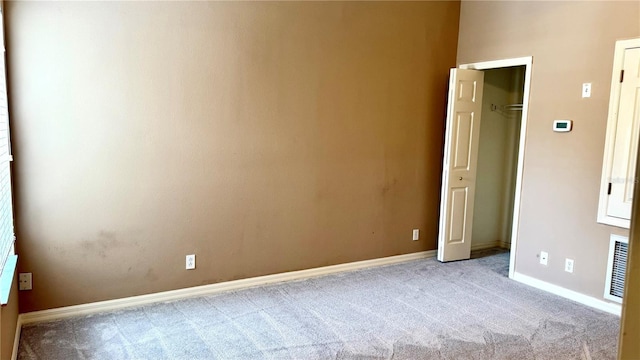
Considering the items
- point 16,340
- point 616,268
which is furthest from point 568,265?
point 16,340

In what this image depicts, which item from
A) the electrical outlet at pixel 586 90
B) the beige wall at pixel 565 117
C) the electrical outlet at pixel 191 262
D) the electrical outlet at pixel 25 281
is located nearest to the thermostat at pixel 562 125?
the beige wall at pixel 565 117

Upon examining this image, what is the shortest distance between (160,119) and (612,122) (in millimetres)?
3443

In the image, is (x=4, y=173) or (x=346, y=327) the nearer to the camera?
(x=4, y=173)

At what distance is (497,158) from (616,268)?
2123mm

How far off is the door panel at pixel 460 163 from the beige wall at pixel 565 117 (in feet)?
1.49

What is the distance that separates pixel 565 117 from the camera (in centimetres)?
393

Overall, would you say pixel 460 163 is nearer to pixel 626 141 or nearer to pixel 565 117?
pixel 565 117

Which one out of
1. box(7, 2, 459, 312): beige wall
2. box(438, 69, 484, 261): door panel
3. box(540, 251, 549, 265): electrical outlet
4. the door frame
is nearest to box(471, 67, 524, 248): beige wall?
box(438, 69, 484, 261): door panel

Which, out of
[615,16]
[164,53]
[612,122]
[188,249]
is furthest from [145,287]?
[615,16]

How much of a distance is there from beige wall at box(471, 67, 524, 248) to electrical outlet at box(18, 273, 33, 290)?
4.40 metres

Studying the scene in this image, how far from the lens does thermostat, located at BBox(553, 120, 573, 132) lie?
389 cm

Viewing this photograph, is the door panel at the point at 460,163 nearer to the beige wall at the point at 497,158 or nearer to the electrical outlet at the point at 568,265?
the beige wall at the point at 497,158

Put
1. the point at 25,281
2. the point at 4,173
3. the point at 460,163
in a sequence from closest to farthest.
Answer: the point at 4,173, the point at 25,281, the point at 460,163

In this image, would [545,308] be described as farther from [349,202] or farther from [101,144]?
[101,144]
